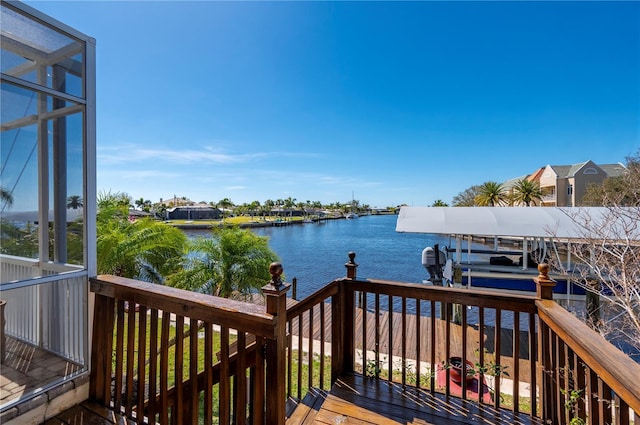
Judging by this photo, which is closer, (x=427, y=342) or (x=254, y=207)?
(x=427, y=342)

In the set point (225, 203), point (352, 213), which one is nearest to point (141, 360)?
point (225, 203)

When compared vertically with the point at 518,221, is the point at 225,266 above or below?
below

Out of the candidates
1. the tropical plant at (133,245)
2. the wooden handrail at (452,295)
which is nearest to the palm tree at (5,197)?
the wooden handrail at (452,295)

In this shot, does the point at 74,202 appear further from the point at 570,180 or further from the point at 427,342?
the point at 570,180

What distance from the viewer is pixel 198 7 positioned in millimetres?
4809

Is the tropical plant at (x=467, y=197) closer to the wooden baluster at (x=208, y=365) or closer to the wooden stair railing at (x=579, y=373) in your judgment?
the wooden stair railing at (x=579, y=373)

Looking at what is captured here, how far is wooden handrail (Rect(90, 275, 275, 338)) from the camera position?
4.20 ft

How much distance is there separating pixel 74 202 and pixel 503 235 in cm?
847

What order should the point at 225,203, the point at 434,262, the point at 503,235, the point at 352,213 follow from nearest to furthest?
the point at 503,235, the point at 434,262, the point at 225,203, the point at 352,213

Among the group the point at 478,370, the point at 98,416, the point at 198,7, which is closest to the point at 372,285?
the point at 478,370

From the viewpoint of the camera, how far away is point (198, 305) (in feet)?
4.68

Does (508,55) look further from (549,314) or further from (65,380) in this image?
(65,380)

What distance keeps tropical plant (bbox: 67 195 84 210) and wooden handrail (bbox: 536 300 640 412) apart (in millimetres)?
2941

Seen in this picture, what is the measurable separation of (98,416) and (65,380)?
1.08 feet
